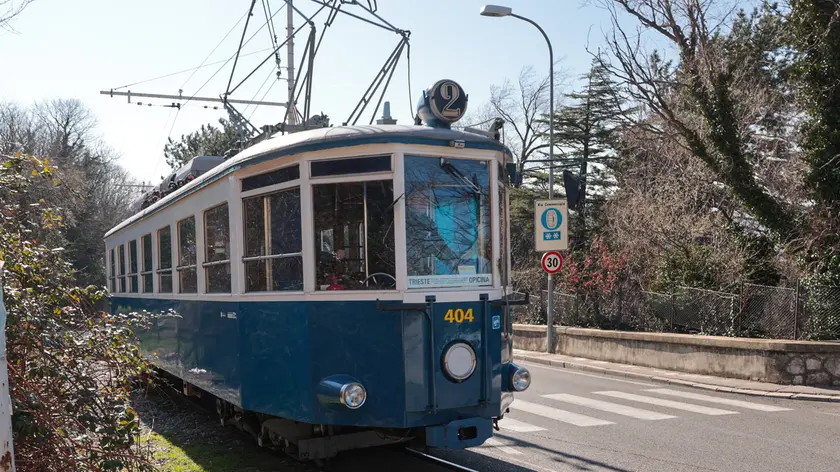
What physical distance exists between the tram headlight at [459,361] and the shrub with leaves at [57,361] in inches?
94.9

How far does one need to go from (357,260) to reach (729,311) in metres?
11.0

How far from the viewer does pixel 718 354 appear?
14.1m

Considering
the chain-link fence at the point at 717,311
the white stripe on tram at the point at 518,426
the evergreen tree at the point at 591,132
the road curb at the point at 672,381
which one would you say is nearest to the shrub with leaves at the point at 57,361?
the white stripe on tram at the point at 518,426

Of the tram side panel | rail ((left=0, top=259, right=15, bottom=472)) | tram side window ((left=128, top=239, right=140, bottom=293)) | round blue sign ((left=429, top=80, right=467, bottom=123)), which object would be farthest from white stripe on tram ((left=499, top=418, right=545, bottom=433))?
rail ((left=0, top=259, right=15, bottom=472))

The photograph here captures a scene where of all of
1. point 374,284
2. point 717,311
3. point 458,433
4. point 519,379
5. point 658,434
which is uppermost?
point 374,284

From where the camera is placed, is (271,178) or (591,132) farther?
(591,132)

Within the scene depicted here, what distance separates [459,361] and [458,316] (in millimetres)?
374

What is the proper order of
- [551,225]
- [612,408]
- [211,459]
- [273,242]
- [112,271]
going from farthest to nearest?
[551,225] < [112,271] < [612,408] < [211,459] < [273,242]

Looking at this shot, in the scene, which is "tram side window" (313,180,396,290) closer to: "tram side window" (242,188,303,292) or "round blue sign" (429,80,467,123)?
"tram side window" (242,188,303,292)

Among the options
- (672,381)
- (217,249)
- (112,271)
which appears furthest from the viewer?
(112,271)

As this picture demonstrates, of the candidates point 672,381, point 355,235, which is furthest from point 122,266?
point 672,381

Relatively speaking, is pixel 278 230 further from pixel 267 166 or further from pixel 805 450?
pixel 805 450

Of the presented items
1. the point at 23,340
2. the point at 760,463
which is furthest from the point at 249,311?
the point at 760,463

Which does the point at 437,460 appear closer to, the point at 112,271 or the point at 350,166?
the point at 350,166
